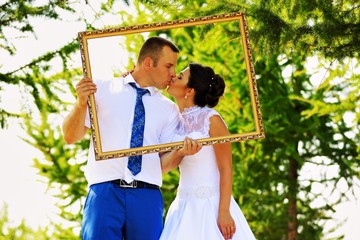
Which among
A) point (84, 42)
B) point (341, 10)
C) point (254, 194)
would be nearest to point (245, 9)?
point (341, 10)

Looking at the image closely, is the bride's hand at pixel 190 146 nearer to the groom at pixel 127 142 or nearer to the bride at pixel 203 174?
the groom at pixel 127 142

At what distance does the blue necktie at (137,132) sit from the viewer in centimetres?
486

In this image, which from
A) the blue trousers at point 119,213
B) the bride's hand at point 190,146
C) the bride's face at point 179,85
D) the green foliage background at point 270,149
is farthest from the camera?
the green foliage background at point 270,149

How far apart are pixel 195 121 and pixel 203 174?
0.33 metres

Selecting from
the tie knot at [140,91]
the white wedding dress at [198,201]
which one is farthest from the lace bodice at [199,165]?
the tie knot at [140,91]

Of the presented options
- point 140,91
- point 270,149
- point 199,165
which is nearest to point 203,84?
point 140,91

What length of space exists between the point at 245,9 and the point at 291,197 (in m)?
6.73

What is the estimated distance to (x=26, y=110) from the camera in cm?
656

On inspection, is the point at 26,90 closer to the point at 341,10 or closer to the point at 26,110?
the point at 26,110

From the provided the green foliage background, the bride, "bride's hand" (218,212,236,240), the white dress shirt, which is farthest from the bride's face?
the green foliage background

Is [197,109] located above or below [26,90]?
below

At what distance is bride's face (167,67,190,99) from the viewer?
195 inches

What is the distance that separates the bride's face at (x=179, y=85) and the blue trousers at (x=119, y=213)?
585 mm

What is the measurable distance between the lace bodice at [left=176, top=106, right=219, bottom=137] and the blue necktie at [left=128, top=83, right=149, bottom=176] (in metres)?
0.21
